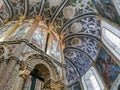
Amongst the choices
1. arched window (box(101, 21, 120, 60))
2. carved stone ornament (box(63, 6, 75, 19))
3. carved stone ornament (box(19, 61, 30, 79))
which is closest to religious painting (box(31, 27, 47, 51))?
carved stone ornament (box(19, 61, 30, 79))

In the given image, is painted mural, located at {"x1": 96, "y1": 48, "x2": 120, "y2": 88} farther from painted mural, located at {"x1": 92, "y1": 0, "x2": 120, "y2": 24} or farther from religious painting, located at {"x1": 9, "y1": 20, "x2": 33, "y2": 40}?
religious painting, located at {"x1": 9, "y1": 20, "x2": 33, "y2": 40}

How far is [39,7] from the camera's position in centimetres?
1275


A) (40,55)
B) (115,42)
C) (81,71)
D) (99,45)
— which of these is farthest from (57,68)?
(81,71)

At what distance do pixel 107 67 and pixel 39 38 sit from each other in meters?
4.22

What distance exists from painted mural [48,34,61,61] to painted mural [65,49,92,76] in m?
3.05

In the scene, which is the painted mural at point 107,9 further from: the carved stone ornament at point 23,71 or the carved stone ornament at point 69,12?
the carved stone ornament at point 23,71

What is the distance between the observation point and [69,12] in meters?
12.7

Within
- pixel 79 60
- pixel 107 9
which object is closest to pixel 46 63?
pixel 107 9

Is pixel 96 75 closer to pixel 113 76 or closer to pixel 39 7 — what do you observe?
pixel 113 76

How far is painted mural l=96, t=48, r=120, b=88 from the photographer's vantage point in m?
11.2

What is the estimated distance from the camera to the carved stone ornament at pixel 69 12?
12.6 metres

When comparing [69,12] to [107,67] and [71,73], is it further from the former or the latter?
[71,73]

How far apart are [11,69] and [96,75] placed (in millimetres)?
6677

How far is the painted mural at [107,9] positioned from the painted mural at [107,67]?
1.88 meters
